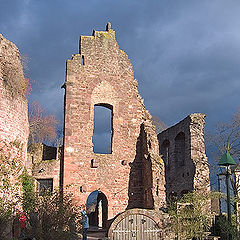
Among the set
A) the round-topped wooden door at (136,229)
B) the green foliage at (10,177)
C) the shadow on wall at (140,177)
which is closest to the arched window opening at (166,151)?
the shadow on wall at (140,177)

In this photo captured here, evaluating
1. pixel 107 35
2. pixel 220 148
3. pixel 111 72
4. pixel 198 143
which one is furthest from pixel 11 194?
pixel 220 148

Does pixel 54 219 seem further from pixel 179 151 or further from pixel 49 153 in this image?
pixel 179 151

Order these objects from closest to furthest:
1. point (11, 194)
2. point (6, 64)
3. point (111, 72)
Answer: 1. point (11, 194)
2. point (6, 64)
3. point (111, 72)

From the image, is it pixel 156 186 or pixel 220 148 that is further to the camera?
pixel 220 148

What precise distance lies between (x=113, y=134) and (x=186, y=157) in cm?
540

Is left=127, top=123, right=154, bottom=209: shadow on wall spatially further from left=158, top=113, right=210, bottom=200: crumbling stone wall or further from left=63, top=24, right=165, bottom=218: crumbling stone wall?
left=158, top=113, right=210, bottom=200: crumbling stone wall

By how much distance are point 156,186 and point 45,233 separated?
698 centimetres

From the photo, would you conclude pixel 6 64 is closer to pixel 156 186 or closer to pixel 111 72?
pixel 111 72

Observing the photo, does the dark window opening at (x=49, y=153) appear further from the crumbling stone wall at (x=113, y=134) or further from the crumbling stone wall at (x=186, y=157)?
the crumbling stone wall at (x=186, y=157)

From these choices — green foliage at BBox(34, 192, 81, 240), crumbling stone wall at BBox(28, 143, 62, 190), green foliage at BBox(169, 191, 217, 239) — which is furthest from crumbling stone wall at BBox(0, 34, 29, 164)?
green foliage at BBox(169, 191, 217, 239)

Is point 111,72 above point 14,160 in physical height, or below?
above

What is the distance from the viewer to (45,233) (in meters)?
10.6

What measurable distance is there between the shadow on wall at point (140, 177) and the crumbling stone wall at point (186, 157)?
8.32ft

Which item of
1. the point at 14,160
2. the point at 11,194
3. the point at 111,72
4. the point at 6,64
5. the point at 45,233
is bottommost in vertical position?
the point at 45,233
